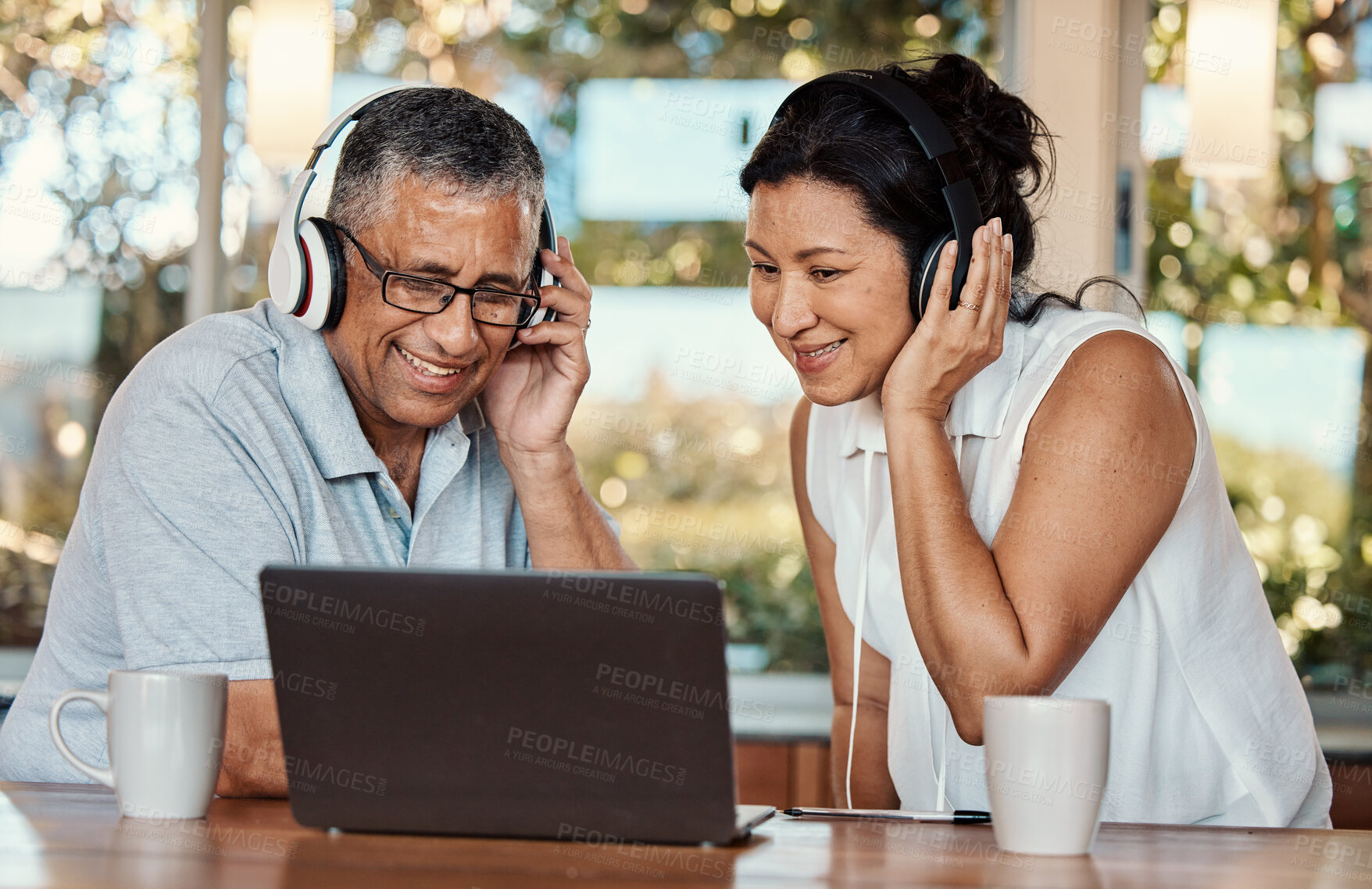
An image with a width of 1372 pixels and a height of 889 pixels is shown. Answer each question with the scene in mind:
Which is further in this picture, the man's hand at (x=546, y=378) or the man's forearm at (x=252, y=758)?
the man's hand at (x=546, y=378)

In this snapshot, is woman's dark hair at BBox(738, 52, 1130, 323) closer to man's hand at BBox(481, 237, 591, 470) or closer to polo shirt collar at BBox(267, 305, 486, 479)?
man's hand at BBox(481, 237, 591, 470)

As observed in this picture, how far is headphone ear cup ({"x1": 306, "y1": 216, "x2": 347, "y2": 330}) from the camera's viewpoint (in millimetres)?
1430

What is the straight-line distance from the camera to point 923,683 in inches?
60.9

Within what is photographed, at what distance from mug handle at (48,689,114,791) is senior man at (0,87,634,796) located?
142 millimetres

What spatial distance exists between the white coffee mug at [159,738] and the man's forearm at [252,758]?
0.15 metres

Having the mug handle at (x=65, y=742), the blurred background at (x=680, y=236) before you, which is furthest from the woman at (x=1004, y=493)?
the blurred background at (x=680, y=236)

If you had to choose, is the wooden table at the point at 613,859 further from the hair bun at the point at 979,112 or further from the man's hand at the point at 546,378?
the hair bun at the point at 979,112

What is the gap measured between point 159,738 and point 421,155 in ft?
2.45

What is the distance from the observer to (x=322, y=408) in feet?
4.71

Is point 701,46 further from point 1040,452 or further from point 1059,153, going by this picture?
point 1040,452

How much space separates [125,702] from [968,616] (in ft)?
2.65

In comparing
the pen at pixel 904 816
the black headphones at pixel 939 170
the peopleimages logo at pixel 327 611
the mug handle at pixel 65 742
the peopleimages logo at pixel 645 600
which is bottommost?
the pen at pixel 904 816

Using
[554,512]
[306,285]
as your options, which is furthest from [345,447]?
[554,512]

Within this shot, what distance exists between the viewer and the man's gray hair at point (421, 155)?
1.45 metres
